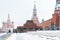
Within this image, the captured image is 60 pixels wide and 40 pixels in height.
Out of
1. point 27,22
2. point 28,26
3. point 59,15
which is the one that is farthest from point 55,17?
point 27,22

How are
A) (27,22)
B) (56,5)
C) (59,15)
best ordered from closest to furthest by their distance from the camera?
(59,15) < (56,5) < (27,22)

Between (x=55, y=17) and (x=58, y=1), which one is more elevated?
(x=58, y=1)

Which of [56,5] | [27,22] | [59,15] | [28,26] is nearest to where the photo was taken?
[59,15]

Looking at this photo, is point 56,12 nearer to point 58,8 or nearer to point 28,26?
point 58,8

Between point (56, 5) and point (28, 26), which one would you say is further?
point (28, 26)

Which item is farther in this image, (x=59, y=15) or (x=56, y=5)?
(x=56, y=5)

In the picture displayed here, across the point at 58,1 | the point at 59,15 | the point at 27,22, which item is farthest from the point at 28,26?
the point at 59,15

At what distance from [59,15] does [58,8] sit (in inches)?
319

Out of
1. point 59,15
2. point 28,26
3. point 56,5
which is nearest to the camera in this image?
point 59,15

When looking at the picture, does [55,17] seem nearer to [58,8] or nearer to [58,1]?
[58,8]

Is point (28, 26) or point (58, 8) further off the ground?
point (58, 8)

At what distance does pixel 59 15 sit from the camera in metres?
122

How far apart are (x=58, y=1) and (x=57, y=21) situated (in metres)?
20.6

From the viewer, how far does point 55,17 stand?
12369cm
